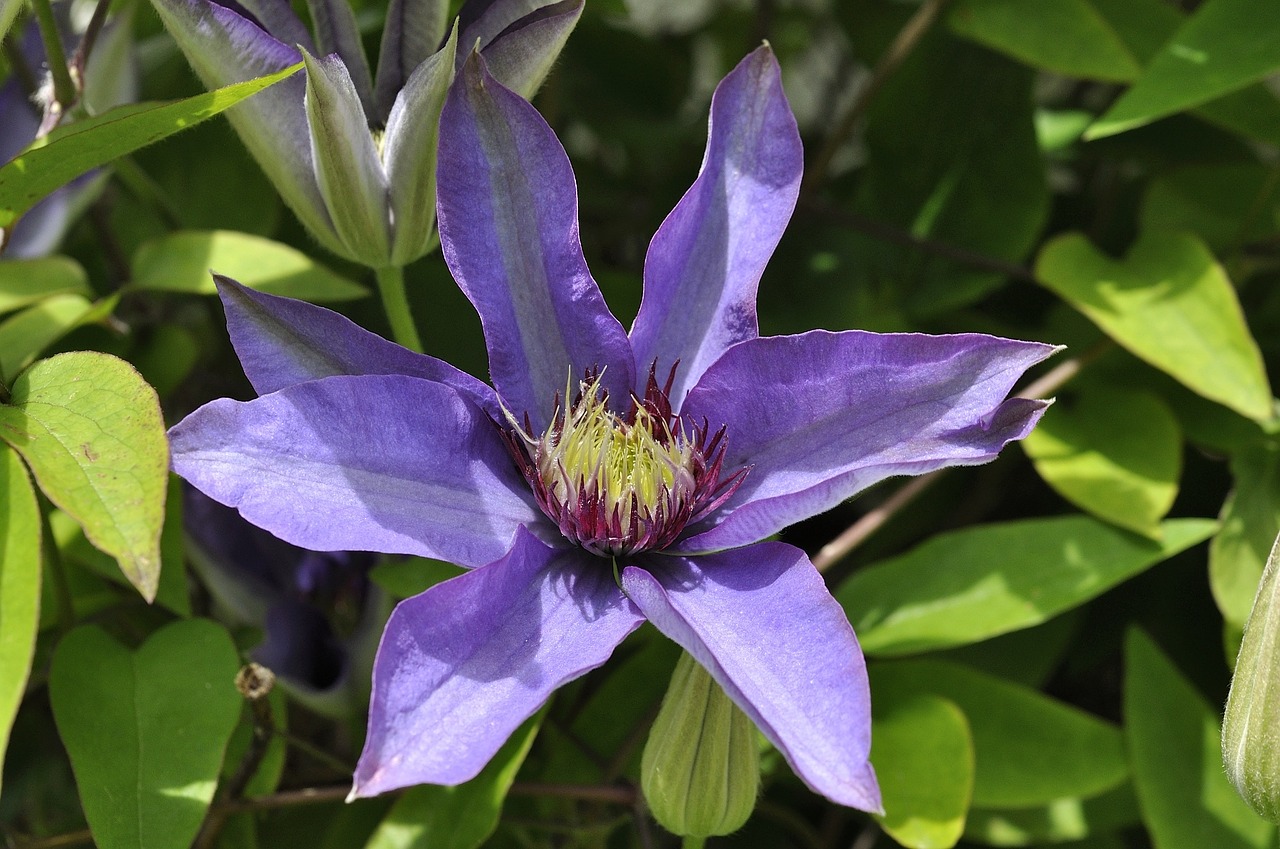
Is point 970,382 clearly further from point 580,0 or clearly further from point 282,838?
point 282,838

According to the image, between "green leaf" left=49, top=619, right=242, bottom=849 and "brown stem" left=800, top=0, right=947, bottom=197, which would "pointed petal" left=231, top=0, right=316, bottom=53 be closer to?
"green leaf" left=49, top=619, right=242, bottom=849

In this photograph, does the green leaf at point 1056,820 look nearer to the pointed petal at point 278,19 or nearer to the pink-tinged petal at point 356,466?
the pink-tinged petal at point 356,466

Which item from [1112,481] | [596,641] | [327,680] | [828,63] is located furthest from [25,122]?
[828,63]

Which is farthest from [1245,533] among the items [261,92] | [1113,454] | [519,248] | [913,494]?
[261,92]

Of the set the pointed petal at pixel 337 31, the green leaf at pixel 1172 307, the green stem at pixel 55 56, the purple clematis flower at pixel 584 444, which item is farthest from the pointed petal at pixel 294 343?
the green leaf at pixel 1172 307

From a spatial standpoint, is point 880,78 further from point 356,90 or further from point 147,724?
point 147,724

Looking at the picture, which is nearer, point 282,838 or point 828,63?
point 282,838
